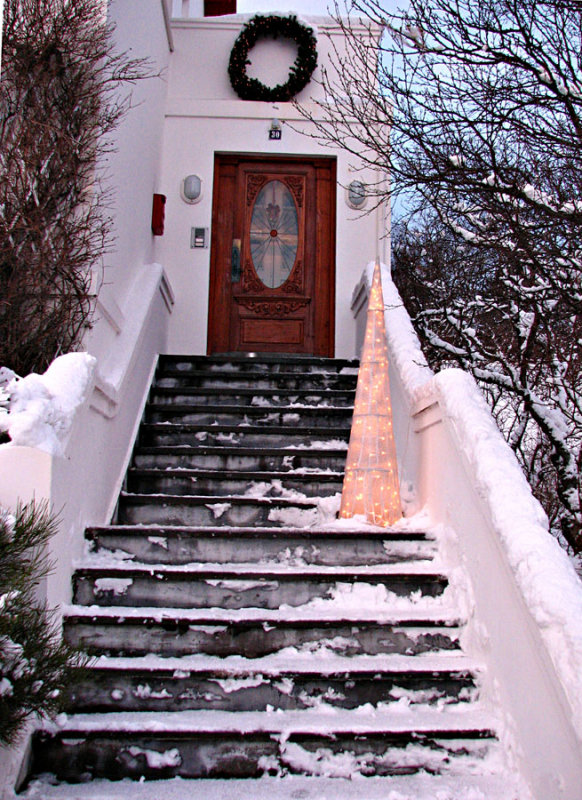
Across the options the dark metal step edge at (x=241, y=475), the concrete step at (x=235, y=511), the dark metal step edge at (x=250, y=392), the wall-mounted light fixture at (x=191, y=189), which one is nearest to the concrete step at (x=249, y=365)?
the dark metal step edge at (x=250, y=392)

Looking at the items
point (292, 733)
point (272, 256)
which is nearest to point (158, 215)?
point (272, 256)

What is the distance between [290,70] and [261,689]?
19.5ft

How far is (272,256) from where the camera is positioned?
660 cm

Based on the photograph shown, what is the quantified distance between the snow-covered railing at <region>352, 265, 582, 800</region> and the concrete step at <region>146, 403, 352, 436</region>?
3.43 ft

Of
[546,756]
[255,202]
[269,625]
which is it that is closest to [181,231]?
[255,202]

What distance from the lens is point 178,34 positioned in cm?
675

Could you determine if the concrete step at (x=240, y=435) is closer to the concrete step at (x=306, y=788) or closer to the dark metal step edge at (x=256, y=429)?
the dark metal step edge at (x=256, y=429)

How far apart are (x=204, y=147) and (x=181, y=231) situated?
0.86 meters

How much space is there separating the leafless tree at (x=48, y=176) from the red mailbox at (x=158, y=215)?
204 cm

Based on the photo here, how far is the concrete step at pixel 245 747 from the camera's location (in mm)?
2287

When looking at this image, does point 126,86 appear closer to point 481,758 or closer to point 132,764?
point 132,764

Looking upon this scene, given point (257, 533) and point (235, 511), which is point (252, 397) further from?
point (257, 533)

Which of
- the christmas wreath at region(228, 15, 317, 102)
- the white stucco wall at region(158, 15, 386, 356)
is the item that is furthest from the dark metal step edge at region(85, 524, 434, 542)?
the christmas wreath at region(228, 15, 317, 102)

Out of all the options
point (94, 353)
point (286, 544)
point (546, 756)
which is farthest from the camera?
point (94, 353)
